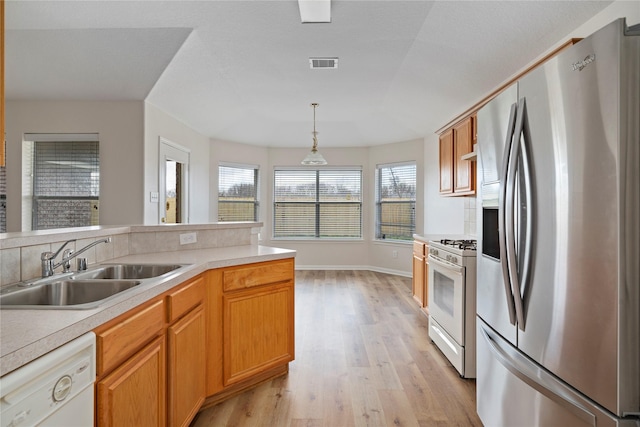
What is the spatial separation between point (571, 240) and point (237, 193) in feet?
19.1

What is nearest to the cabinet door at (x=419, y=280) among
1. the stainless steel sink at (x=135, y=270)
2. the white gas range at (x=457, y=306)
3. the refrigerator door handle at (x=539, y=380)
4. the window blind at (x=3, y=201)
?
the white gas range at (x=457, y=306)

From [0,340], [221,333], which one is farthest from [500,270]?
[0,340]

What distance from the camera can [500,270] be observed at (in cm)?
169

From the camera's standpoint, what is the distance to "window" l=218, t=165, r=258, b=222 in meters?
6.34

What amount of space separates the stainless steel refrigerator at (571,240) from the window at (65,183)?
4.13 metres

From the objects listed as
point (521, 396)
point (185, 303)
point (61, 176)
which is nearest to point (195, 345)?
point (185, 303)

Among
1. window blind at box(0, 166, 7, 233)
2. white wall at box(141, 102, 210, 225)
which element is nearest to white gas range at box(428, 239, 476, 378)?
white wall at box(141, 102, 210, 225)

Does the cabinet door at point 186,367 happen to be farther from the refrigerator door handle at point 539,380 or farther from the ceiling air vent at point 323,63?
the ceiling air vent at point 323,63

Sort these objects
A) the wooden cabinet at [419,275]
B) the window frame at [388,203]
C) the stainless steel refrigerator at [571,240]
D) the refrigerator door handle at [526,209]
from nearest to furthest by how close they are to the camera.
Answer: the stainless steel refrigerator at [571,240]
the refrigerator door handle at [526,209]
the wooden cabinet at [419,275]
the window frame at [388,203]

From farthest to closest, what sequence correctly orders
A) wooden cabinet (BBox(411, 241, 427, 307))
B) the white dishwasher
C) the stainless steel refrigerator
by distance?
wooden cabinet (BBox(411, 241, 427, 307)) < the stainless steel refrigerator < the white dishwasher

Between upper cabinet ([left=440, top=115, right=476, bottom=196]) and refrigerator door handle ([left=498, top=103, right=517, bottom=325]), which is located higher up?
upper cabinet ([left=440, top=115, right=476, bottom=196])

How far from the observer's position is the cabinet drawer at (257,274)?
225cm

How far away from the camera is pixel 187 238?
2.74m

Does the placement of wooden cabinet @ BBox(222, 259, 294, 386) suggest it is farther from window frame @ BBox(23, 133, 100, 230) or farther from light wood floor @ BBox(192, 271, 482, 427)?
window frame @ BBox(23, 133, 100, 230)
